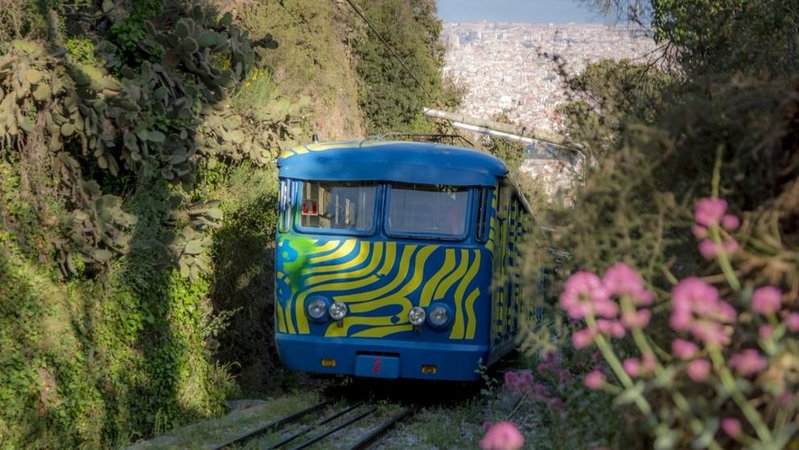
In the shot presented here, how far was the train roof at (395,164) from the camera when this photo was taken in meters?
13.2

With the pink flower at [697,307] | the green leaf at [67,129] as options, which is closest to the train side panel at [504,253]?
the green leaf at [67,129]

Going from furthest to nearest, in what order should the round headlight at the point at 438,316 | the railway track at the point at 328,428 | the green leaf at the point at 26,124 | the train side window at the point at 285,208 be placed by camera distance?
the train side window at the point at 285,208 → the round headlight at the point at 438,316 → the railway track at the point at 328,428 → the green leaf at the point at 26,124

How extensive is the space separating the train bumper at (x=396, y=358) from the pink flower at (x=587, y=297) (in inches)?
356

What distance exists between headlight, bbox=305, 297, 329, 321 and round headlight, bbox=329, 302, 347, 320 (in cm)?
9

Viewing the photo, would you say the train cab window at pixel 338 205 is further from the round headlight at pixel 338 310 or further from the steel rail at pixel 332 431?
the steel rail at pixel 332 431

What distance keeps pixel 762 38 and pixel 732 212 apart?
16.8 feet

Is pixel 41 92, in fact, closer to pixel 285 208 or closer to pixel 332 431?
pixel 285 208

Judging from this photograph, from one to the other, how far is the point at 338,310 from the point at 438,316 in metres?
1.22

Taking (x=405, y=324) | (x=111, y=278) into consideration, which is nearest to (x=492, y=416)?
(x=405, y=324)

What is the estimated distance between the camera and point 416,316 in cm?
1296

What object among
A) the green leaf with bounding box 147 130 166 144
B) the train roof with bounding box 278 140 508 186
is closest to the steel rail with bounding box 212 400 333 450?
the train roof with bounding box 278 140 508 186

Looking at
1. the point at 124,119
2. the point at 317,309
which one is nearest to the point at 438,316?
the point at 317,309

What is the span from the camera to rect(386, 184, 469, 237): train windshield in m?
13.2

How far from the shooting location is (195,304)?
50.0ft
